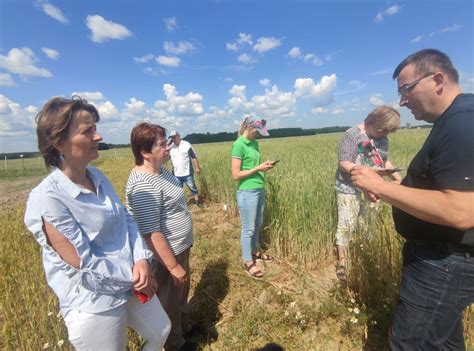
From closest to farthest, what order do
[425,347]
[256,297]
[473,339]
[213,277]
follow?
[425,347] < [473,339] < [256,297] < [213,277]

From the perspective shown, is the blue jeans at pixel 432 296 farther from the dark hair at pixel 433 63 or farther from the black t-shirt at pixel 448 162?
the dark hair at pixel 433 63

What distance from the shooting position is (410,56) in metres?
1.46

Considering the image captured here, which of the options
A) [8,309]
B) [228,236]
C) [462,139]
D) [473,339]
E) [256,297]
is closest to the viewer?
[462,139]

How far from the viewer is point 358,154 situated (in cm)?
280

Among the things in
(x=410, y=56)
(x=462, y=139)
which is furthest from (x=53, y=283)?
(x=410, y=56)

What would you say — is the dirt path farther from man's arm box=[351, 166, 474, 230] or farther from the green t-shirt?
man's arm box=[351, 166, 474, 230]

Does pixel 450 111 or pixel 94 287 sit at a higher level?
pixel 450 111

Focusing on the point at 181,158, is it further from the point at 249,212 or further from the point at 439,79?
the point at 439,79

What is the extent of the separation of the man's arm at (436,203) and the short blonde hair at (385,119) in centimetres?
168

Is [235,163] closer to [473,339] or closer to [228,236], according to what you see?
[228,236]

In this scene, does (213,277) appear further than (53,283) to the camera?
Yes

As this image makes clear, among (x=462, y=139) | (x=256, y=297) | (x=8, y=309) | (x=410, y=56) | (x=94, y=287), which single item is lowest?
(x=256, y=297)

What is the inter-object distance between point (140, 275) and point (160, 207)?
595 mm

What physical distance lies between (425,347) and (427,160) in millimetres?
977
